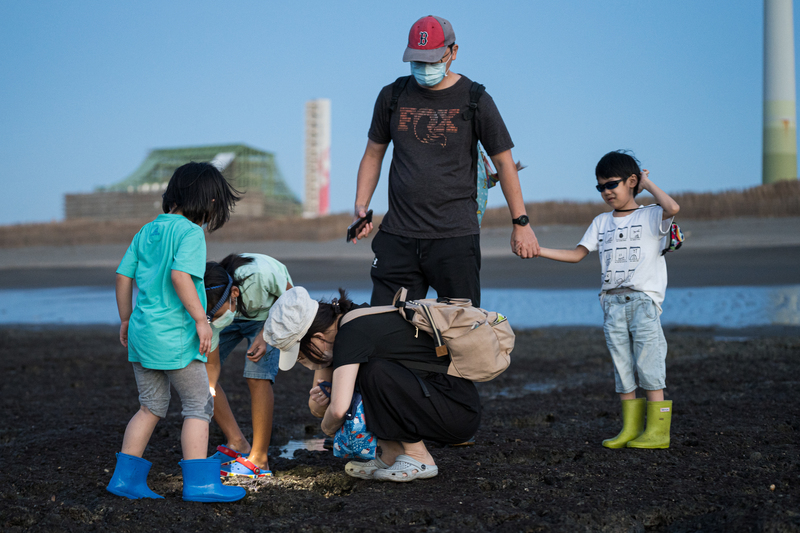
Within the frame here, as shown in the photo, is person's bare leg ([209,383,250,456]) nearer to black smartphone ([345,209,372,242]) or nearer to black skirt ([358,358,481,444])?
black skirt ([358,358,481,444])

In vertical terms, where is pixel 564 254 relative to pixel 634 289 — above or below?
above

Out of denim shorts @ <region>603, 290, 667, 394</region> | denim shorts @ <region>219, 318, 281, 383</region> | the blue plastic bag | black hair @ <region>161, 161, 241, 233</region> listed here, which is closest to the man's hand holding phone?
denim shorts @ <region>219, 318, 281, 383</region>

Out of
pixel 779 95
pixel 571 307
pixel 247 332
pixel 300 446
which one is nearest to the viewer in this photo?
pixel 247 332

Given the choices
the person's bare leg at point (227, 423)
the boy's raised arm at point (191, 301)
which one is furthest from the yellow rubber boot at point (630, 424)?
the boy's raised arm at point (191, 301)

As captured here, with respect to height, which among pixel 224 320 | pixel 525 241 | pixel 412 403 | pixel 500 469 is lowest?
pixel 500 469

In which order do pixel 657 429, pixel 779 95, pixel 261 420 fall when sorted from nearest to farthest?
pixel 261 420 → pixel 657 429 → pixel 779 95

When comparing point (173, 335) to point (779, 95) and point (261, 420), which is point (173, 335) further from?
point (779, 95)

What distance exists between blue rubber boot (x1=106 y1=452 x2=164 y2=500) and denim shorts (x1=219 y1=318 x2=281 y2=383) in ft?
2.02

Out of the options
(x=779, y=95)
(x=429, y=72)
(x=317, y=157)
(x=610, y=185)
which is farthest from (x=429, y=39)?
(x=317, y=157)

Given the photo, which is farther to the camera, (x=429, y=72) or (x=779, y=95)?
(x=779, y=95)

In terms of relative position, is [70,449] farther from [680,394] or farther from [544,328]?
Answer: [544,328]

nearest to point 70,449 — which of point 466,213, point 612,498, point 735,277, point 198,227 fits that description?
point 198,227

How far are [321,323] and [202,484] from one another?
763mm

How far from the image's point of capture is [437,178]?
3.28 m
